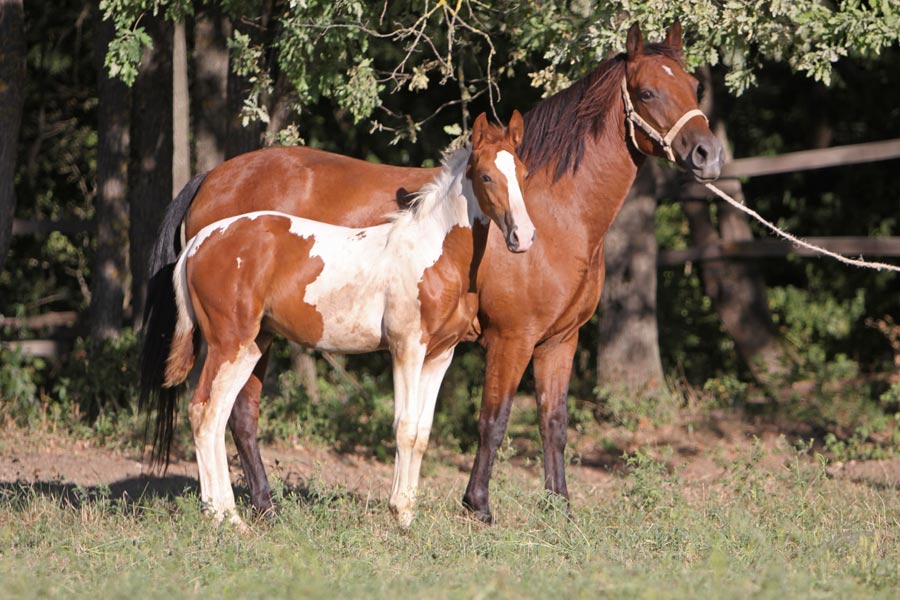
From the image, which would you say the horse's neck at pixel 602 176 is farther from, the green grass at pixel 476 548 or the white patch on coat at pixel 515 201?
the green grass at pixel 476 548

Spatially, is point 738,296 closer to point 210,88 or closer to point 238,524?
point 210,88

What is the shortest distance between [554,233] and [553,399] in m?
0.96

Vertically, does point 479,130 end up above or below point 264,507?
above

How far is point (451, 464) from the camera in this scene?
901 cm

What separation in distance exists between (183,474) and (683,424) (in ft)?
14.0

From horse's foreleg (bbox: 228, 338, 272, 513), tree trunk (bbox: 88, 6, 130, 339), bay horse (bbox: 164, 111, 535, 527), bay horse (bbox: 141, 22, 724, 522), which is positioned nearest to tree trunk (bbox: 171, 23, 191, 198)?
tree trunk (bbox: 88, 6, 130, 339)

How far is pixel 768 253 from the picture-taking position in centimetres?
1049

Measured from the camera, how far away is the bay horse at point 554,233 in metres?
5.95

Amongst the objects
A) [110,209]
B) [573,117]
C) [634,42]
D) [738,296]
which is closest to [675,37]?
[634,42]

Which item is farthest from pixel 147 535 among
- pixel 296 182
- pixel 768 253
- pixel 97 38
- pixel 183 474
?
pixel 768 253

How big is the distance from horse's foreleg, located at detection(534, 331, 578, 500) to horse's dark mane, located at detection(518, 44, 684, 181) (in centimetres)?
99

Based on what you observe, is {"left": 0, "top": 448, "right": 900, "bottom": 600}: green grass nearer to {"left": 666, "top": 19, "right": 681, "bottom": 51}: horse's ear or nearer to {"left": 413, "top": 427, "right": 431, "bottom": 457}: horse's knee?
{"left": 413, "top": 427, "right": 431, "bottom": 457}: horse's knee

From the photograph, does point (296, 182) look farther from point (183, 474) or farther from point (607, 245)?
point (607, 245)

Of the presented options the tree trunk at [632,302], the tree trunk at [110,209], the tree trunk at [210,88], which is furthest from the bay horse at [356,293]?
the tree trunk at [632,302]
